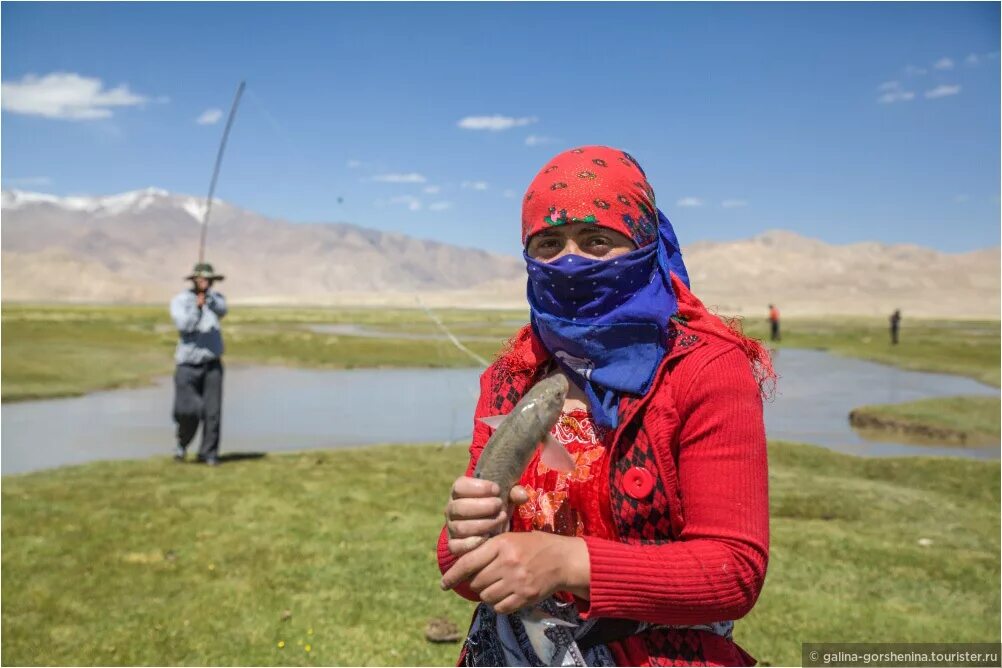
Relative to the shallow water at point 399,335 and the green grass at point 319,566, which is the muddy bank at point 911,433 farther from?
the shallow water at point 399,335

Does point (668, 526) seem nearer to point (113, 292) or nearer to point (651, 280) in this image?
point (651, 280)

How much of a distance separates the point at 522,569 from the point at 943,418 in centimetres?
1809

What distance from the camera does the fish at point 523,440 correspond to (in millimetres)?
1748

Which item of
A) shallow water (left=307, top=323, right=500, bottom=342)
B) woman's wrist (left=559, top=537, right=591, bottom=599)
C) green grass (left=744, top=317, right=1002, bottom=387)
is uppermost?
woman's wrist (left=559, top=537, right=591, bottom=599)

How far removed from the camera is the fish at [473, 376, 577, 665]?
5.74 feet

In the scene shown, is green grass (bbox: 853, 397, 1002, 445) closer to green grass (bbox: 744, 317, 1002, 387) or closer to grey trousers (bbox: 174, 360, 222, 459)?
→ green grass (bbox: 744, 317, 1002, 387)

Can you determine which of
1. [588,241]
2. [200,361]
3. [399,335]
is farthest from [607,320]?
[399,335]

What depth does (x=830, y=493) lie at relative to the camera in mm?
10039

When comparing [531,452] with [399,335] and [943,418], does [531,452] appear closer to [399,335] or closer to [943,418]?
[943,418]

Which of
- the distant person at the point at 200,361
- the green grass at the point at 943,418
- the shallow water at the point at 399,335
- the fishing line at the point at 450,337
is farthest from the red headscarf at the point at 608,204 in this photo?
the shallow water at the point at 399,335

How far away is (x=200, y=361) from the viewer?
420 inches

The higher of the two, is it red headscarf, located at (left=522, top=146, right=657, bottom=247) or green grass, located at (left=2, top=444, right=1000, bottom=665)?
red headscarf, located at (left=522, top=146, right=657, bottom=247)

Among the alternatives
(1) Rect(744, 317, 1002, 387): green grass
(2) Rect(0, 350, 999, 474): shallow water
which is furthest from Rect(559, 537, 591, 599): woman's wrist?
(1) Rect(744, 317, 1002, 387): green grass

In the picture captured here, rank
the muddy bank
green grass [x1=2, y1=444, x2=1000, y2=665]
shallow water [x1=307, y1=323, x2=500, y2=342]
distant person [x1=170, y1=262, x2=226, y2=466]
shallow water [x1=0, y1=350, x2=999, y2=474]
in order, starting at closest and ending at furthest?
green grass [x1=2, y1=444, x2=1000, y2=665] → distant person [x1=170, y1=262, x2=226, y2=466] → shallow water [x1=0, y1=350, x2=999, y2=474] → the muddy bank → shallow water [x1=307, y1=323, x2=500, y2=342]
